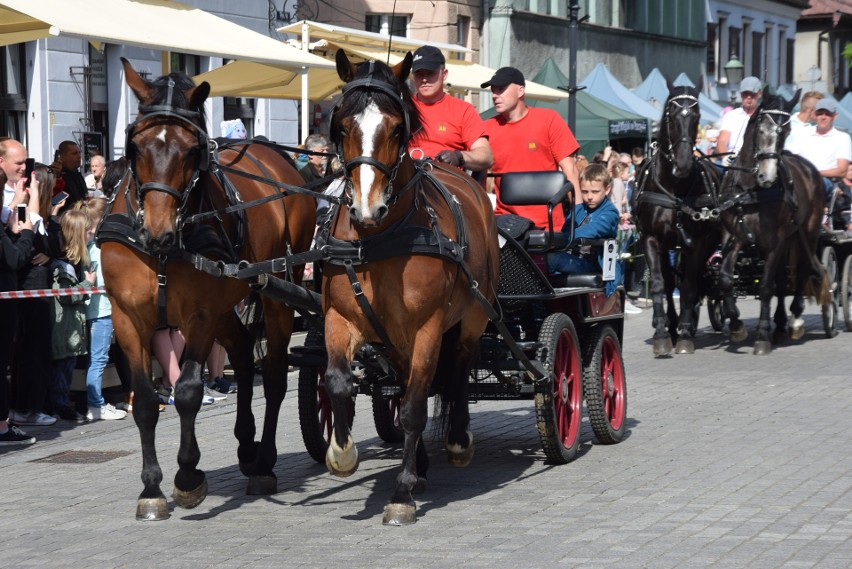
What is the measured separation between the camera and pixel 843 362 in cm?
1410

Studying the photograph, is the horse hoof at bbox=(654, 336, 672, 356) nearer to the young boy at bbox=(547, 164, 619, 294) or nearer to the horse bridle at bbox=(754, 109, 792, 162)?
the horse bridle at bbox=(754, 109, 792, 162)

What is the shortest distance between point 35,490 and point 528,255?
10.2ft

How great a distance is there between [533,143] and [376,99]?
282 cm

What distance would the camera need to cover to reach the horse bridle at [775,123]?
14.8 m

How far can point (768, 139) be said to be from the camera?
1486cm

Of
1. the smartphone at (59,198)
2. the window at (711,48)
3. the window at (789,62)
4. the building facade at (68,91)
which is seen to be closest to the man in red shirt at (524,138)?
the smartphone at (59,198)

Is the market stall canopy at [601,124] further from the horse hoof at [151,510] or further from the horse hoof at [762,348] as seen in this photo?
the horse hoof at [151,510]

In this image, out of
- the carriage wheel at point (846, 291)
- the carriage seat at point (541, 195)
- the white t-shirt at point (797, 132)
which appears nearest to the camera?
the carriage seat at point (541, 195)

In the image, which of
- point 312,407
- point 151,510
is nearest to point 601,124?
point 312,407

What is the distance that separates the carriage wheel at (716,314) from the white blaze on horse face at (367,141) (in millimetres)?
10217

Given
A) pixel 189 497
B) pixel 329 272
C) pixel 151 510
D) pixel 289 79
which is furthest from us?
pixel 289 79

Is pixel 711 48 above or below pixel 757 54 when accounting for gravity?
below

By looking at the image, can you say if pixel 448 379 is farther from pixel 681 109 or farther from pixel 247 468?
pixel 681 109

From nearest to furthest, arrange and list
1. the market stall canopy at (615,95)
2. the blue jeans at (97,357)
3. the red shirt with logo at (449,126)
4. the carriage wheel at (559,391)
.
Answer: the carriage wheel at (559,391)
the red shirt with logo at (449,126)
the blue jeans at (97,357)
the market stall canopy at (615,95)
